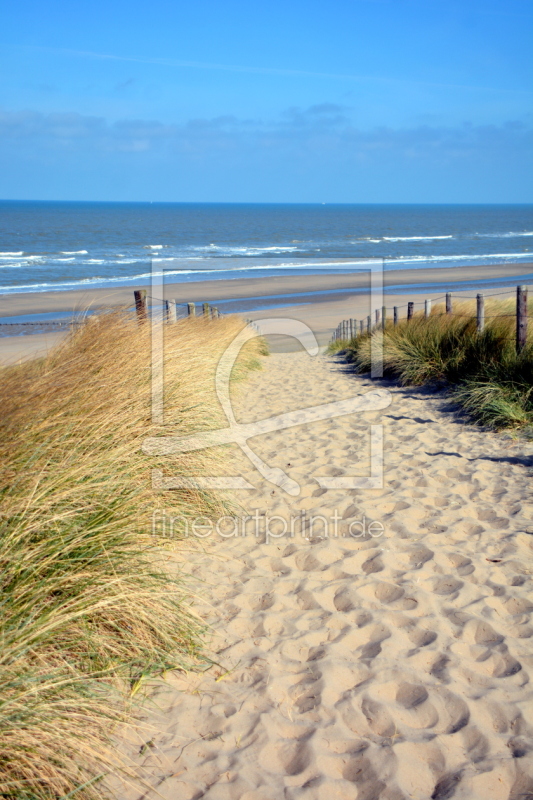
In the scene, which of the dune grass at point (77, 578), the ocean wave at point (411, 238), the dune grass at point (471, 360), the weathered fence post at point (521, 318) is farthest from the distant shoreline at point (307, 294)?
Result: the ocean wave at point (411, 238)

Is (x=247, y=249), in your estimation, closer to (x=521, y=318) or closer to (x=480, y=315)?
(x=480, y=315)

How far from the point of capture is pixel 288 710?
106 inches

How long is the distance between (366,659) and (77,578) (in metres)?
1.45

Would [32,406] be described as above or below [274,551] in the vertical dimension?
above

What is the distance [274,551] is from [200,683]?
1.42m

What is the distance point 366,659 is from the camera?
9.89ft

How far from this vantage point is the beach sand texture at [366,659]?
7.75 ft

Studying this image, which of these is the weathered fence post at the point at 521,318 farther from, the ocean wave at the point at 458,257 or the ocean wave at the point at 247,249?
the ocean wave at the point at 247,249

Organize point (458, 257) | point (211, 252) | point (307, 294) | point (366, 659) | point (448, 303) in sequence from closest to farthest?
point (366, 659) → point (448, 303) → point (307, 294) → point (458, 257) → point (211, 252)

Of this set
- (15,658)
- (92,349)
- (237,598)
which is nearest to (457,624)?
(237,598)

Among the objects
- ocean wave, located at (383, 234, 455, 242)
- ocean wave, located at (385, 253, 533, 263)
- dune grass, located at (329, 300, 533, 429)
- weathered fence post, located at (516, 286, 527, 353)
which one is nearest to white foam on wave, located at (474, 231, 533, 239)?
ocean wave, located at (383, 234, 455, 242)

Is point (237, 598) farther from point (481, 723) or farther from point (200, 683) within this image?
point (481, 723)

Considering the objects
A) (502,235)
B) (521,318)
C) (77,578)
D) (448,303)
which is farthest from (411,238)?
A: (77,578)

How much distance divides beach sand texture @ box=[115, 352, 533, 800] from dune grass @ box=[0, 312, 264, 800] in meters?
0.21
